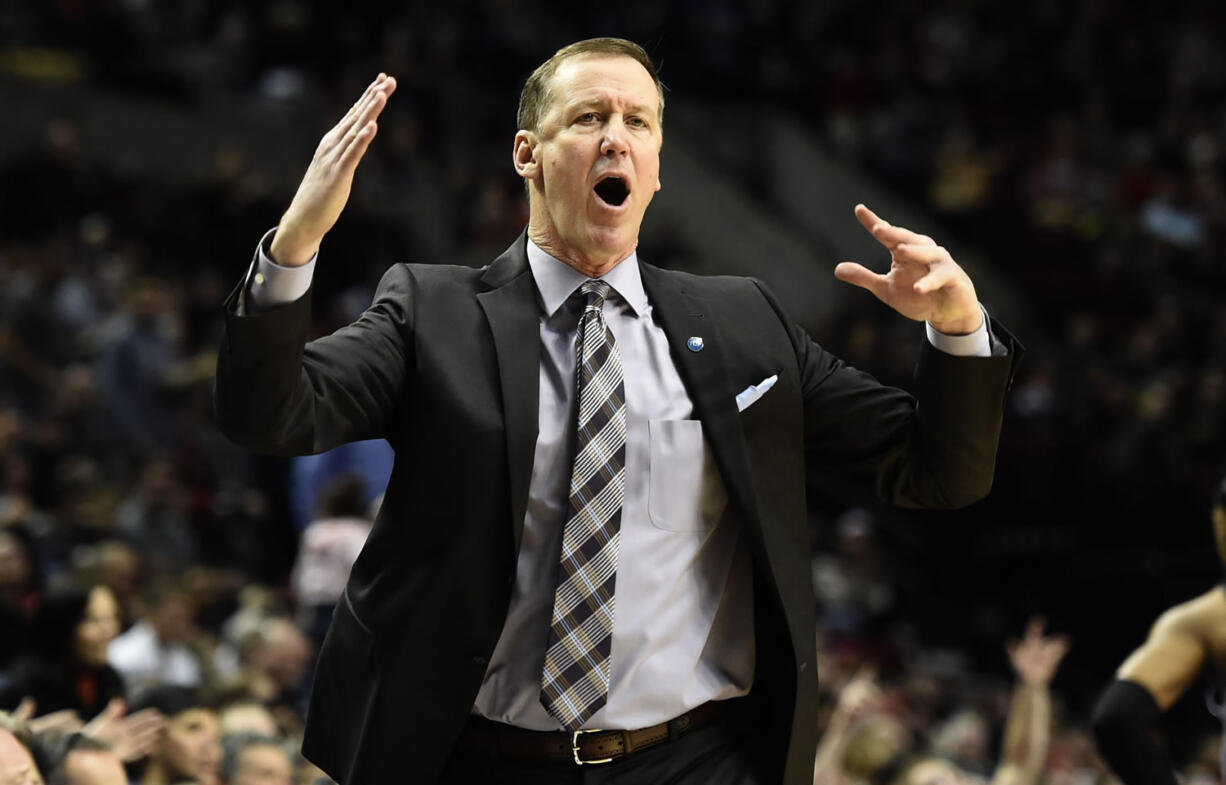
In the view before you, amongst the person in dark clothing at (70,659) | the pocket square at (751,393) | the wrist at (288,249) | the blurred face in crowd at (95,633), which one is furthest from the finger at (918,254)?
the blurred face in crowd at (95,633)

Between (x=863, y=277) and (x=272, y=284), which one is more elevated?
(x=272, y=284)

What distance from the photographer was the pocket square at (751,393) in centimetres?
291

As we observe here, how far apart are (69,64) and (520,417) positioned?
38.1ft

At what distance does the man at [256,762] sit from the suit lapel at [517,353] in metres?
2.39

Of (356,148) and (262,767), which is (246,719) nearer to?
(262,767)

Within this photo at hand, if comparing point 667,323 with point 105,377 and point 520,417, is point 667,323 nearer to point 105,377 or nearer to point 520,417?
point 520,417

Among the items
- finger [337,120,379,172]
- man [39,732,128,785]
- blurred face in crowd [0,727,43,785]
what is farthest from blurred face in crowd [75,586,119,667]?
finger [337,120,379,172]

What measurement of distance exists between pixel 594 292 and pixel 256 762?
98.7 inches

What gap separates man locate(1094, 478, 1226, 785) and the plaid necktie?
222 centimetres

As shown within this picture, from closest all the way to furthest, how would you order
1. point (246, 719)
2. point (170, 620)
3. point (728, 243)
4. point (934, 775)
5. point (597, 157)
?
point (597, 157) < point (246, 719) < point (934, 775) < point (170, 620) < point (728, 243)

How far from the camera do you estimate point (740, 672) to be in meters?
2.91

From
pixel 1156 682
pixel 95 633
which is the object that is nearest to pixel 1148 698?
pixel 1156 682

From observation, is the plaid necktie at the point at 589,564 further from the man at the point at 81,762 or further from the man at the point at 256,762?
the man at the point at 256,762

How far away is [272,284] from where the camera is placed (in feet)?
8.27
